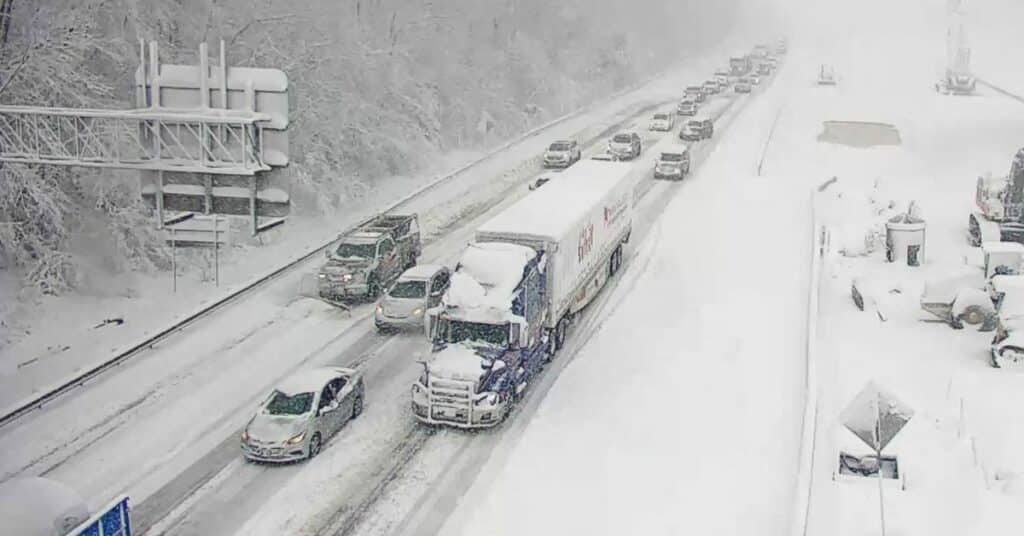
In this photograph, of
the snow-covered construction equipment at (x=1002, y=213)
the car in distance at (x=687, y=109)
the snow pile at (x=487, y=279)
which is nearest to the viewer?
the snow pile at (x=487, y=279)

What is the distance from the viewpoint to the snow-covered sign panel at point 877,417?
14555 mm

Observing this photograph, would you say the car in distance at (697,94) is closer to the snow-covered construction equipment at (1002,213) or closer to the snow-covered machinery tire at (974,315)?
the snow-covered construction equipment at (1002,213)

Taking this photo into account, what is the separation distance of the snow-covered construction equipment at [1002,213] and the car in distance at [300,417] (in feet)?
87.6

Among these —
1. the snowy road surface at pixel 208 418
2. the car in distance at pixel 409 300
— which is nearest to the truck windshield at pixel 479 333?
the snowy road surface at pixel 208 418

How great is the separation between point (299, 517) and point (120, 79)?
70.9ft

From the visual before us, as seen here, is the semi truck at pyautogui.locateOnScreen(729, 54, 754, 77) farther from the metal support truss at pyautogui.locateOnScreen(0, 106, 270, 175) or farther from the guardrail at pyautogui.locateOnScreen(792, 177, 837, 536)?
the metal support truss at pyautogui.locateOnScreen(0, 106, 270, 175)

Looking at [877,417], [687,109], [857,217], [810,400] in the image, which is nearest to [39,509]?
[877,417]

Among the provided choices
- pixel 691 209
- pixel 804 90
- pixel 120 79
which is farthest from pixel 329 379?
pixel 804 90

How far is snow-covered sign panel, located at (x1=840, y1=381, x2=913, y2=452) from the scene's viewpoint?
14555 mm

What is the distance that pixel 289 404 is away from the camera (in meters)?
22.4

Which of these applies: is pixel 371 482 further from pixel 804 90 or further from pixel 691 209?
pixel 804 90

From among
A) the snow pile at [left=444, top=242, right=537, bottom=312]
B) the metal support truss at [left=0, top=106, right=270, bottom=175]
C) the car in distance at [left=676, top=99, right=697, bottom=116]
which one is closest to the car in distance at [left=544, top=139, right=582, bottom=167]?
the car in distance at [left=676, top=99, right=697, bottom=116]

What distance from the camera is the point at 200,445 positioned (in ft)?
75.1

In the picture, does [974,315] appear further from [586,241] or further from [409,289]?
[409,289]
